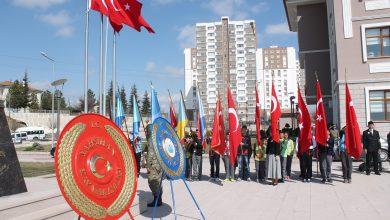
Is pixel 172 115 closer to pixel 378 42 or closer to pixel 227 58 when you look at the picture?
pixel 378 42

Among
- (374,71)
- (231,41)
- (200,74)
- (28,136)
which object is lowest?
(28,136)

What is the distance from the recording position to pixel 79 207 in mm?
4012

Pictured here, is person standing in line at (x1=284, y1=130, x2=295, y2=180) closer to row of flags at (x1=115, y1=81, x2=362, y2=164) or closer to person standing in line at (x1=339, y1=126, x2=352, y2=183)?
row of flags at (x1=115, y1=81, x2=362, y2=164)

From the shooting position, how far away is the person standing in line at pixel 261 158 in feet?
40.9

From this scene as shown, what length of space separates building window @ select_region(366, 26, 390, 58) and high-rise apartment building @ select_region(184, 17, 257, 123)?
9033 centimetres

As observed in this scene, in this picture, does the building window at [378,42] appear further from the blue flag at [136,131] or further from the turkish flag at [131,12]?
the turkish flag at [131,12]

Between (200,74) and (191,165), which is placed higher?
(200,74)

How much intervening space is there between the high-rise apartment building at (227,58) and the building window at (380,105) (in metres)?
90.8

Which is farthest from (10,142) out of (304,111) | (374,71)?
(374,71)

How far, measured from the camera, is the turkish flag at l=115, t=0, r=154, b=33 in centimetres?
1230

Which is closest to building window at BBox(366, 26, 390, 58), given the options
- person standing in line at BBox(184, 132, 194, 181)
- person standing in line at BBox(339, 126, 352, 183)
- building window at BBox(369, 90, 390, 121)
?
building window at BBox(369, 90, 390, 121)

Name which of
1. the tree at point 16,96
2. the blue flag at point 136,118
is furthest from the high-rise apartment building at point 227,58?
the blue flag at point 136,118

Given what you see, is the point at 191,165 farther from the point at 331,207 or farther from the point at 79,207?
the point at 79,207

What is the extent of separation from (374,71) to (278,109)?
11.9m
